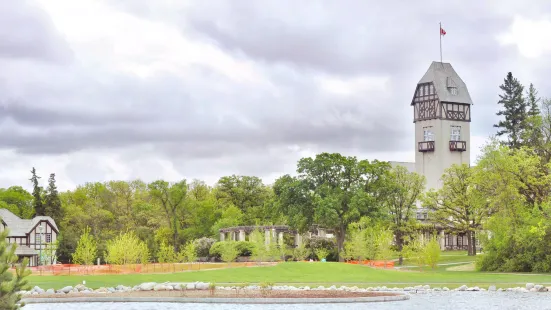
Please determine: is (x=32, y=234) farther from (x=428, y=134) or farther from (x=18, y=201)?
(x=428, y=134)

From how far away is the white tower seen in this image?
115938mm

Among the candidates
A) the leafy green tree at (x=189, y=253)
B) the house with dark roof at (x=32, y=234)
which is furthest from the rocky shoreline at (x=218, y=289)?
the house with dark roof at (x=32, y=234)

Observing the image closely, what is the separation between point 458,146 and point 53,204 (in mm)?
56960

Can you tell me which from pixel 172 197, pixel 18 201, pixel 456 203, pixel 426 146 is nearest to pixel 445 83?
pixel 426 146

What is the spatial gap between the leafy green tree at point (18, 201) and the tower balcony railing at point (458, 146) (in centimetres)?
6113

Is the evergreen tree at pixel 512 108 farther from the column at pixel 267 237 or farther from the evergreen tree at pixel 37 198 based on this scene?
the evergreen tree at pixel 37 198

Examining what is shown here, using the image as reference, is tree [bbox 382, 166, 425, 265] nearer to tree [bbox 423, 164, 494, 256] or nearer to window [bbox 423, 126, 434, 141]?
tree [bbox 423, 164, 494, 256]

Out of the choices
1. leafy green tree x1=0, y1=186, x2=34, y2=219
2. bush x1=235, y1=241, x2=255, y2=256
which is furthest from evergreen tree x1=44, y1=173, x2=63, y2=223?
bush x1=235, y1=241, x2=255, y2=256

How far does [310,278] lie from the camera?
5444cm

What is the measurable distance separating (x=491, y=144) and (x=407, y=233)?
21.4 m

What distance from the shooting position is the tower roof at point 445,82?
379 ft

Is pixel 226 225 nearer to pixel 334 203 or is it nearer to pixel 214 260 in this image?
pixel 214 260

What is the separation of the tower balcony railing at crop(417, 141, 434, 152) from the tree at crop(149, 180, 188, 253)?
34.8 metres

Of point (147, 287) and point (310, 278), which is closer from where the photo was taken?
point (147, 287)
